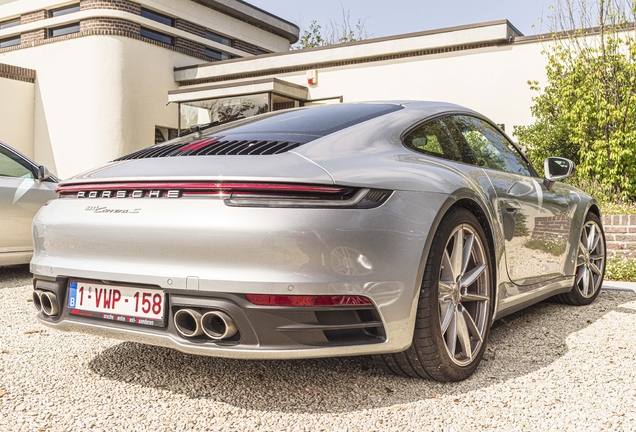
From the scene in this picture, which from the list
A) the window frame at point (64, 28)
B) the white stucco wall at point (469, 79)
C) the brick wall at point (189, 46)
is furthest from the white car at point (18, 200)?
the brick wall at point (189, 46)

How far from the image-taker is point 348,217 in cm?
232

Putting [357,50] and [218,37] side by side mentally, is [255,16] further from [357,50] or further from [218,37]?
[357,50]

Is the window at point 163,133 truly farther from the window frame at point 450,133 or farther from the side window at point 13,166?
the window frame at point 450,133

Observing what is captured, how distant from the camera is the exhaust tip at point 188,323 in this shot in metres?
2.30

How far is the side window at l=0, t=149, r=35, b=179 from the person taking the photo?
590 cm

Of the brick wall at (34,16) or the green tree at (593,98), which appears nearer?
the green tree at (593,98)

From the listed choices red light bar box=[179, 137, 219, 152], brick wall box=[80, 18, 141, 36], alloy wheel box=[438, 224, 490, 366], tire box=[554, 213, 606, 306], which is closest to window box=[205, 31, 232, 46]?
brick wall box=[80, 18, 141, 36]

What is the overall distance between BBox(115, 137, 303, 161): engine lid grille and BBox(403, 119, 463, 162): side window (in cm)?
70

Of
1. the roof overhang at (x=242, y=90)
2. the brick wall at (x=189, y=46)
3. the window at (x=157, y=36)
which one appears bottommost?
the roof overhang at (x=242, y=90)

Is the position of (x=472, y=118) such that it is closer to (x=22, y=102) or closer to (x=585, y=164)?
(x=585, y=164)

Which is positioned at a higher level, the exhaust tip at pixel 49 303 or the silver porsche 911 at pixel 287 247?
the silver porsche 911 at pixel 287 247

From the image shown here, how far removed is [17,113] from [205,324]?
1865 centimetres

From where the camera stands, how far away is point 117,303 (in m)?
2.49

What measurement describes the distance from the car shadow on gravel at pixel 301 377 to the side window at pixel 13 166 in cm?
335
